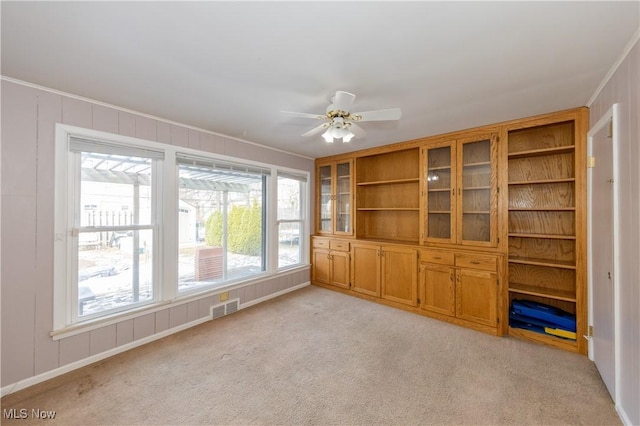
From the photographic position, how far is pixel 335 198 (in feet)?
15.0

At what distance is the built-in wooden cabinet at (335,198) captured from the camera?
4457mm

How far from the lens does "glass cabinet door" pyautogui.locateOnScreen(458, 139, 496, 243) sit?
10.0ft

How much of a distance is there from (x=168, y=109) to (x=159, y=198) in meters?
0.99

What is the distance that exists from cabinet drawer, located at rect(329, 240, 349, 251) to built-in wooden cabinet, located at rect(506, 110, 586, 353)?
7.36 feet

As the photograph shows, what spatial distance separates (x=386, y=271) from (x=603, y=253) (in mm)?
2253

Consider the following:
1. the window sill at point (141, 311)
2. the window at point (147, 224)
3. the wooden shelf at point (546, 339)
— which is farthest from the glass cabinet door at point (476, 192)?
the window sill at point (141, 311)

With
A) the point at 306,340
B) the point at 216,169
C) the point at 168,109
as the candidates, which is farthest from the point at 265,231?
the point at 168,109

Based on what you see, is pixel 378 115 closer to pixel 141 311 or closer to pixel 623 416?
pixel 623 416

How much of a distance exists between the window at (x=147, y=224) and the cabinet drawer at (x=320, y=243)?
0.89 m

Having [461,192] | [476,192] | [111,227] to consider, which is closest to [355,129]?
[461,192]

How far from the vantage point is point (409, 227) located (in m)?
4.16

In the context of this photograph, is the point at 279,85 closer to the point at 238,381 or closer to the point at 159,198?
the point at 159,198

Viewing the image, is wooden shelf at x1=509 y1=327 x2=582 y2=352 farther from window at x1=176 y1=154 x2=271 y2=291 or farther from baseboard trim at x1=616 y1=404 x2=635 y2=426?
window at x1=176 y1=154 x2=271 y2=291

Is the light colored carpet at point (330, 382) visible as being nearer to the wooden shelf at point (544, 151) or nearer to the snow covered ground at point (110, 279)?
the snow covered ground at point (110, 279)
